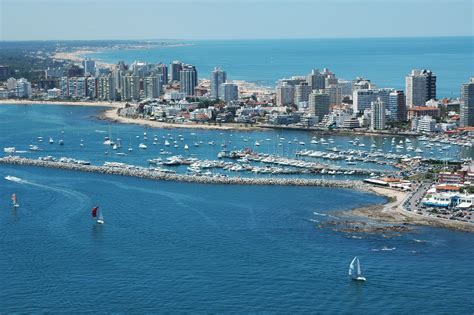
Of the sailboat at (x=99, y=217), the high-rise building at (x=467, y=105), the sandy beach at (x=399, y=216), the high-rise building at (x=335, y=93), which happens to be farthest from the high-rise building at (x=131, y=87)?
the sailboat at (x=99, y=217)

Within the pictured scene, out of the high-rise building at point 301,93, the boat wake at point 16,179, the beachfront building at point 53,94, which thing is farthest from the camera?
the beachfront building at point 53,94

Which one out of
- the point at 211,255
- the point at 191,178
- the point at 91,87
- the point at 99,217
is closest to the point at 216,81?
the point at 91,87

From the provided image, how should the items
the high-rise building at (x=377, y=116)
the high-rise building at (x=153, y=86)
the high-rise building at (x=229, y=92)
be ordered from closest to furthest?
the high-rise building at (x=377, y=116) → the high-rise building at (x=229, y=92) → the high-rise building at (x=153, y=86)

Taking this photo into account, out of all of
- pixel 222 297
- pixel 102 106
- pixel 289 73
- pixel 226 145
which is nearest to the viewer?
pixel 222 297

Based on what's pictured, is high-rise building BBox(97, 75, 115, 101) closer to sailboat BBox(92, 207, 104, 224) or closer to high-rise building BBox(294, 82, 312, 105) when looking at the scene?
high-rise building BBox(294, 82, 312, 105)

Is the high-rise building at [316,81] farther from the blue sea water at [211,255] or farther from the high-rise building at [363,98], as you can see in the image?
the blue sea water at [211,255]

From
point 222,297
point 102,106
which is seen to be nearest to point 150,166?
point 222,297

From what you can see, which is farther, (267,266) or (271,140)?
(271,140)

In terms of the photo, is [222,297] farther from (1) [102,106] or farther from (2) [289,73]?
(2) [289,73]
